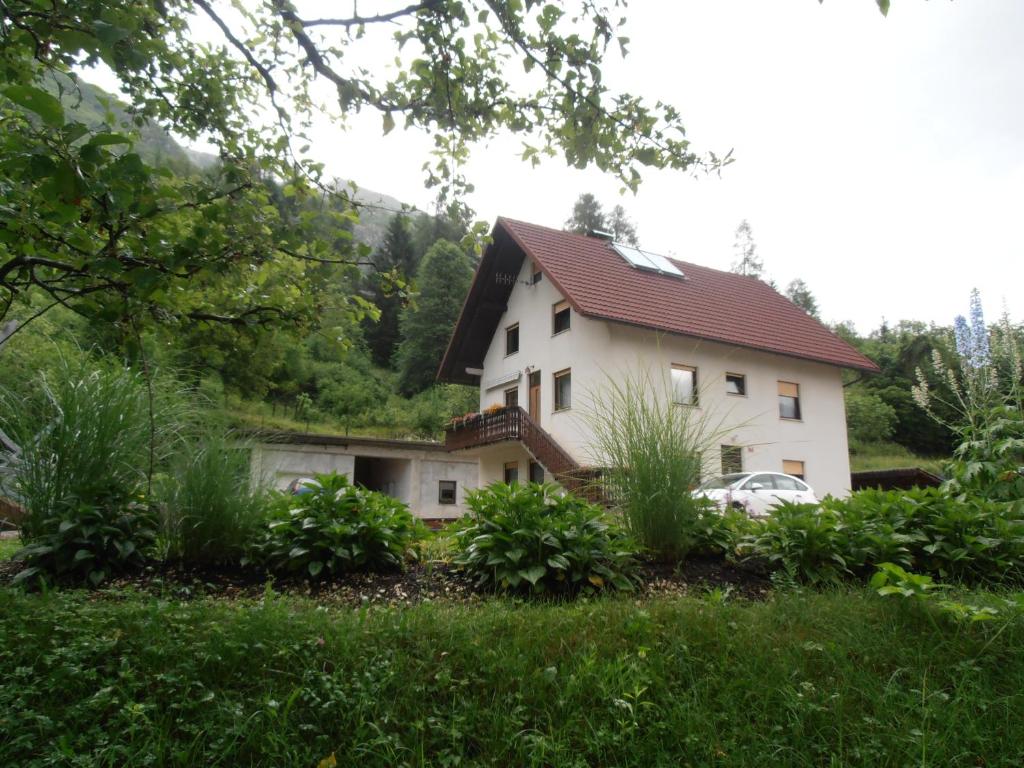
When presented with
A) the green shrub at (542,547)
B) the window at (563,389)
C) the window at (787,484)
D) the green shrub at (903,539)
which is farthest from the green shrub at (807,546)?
the window at (563,389)

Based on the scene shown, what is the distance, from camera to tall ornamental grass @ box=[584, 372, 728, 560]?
14.3ft

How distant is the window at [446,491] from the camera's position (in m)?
23.5

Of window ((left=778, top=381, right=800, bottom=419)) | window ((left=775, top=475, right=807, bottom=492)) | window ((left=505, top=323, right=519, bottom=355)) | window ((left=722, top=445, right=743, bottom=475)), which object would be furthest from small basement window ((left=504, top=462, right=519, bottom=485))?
window ((left=722, top=445, right=743, bottom=475))

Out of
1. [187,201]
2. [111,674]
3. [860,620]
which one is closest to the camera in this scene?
[111,674]

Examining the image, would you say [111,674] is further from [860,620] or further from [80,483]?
[860,620]

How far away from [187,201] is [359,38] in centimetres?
157

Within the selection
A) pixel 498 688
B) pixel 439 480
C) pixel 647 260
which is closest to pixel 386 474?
pixel 439 480

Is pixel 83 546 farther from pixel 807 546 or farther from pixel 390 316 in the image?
pixel 390 316

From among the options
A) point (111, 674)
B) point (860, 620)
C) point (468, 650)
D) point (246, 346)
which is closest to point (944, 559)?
point (860, 620)

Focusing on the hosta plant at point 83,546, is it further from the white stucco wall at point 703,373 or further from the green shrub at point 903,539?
the white stucco wall at point 703,373

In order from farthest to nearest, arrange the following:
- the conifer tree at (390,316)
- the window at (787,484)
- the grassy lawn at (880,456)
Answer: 1. the conifer tree at (390,316)
2. the grassy lawn at (880,456)
3. the window at (787,484)

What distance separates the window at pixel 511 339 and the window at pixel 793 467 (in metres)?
8.21

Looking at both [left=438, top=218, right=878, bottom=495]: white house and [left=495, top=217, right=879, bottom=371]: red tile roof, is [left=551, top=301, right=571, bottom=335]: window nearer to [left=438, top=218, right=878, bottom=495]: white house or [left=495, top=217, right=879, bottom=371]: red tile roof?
[left=438, top=218, right=878, bottom=495]: white house

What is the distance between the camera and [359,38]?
4.37 meters
